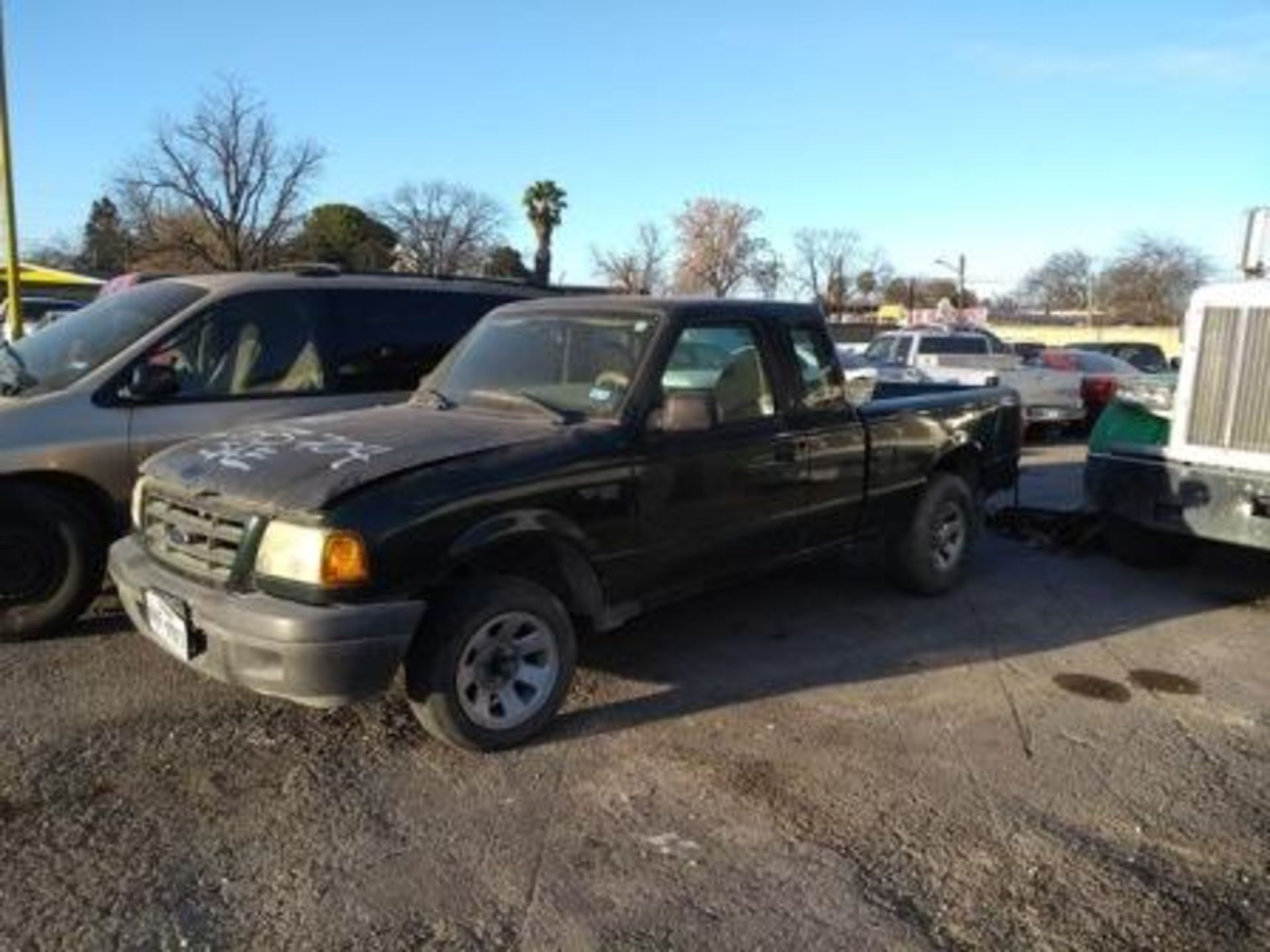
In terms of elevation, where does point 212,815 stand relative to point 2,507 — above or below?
below

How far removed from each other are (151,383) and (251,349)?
68 centimetres

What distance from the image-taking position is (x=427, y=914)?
12.1 feet

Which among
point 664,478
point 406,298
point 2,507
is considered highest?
point 406,298

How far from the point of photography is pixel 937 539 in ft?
24.7

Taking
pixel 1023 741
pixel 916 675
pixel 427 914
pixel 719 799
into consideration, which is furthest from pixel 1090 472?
pixel 427 914

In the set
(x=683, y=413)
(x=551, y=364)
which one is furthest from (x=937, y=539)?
(x=551, y=364)

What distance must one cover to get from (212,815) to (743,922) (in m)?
1.94

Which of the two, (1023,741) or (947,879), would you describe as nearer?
(947,879)

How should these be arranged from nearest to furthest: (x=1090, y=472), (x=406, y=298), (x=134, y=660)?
(x=134, y=660)
(x=406, y=298)
(x=1090, y=472)

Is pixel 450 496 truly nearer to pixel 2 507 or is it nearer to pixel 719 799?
pixel 719 799

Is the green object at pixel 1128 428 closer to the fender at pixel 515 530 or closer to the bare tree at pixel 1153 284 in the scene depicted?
the fender at pixel 515 530

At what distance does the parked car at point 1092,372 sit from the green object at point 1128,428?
10.6 metres

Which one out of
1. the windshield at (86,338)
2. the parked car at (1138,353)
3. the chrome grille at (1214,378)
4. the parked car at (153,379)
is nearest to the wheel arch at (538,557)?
the parked car at (153,379)

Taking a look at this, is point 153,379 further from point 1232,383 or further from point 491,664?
point 1232,383
